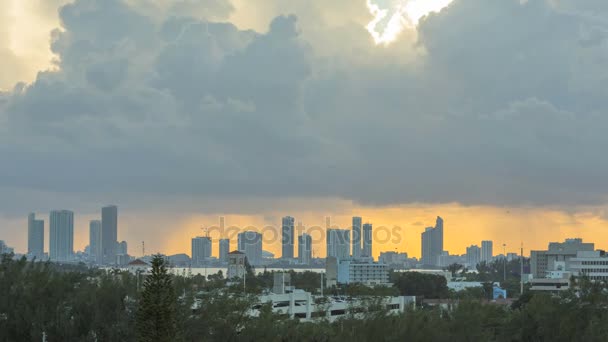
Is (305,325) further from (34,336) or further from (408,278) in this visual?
(408,278)

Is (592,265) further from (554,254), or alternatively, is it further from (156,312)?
(156,312)

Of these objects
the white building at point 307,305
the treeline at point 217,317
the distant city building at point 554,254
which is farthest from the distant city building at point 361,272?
the treeline at point 217,317

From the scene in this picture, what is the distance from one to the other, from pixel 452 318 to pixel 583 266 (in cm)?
7214

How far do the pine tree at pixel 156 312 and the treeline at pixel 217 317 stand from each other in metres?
8.15

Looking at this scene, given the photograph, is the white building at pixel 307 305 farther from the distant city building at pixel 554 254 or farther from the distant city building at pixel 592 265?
the distant city building at pixel 554 254

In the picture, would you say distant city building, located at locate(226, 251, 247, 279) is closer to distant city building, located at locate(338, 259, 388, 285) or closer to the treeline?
distant city building, located at locate(338, 259, 388, 285)

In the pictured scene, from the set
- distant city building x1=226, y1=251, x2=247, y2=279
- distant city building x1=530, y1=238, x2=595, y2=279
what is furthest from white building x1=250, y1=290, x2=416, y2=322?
distant city building x1=530, y1=238, x2=595, y2=279

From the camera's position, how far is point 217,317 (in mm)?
43219

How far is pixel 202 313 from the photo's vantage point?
142 ft

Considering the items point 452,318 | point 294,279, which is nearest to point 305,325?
point 452,318

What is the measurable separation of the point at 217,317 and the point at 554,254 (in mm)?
121898

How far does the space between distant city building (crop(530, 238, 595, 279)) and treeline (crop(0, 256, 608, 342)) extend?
102 m

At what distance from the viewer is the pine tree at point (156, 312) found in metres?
29.0

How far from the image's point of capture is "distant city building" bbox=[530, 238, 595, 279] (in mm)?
152625
